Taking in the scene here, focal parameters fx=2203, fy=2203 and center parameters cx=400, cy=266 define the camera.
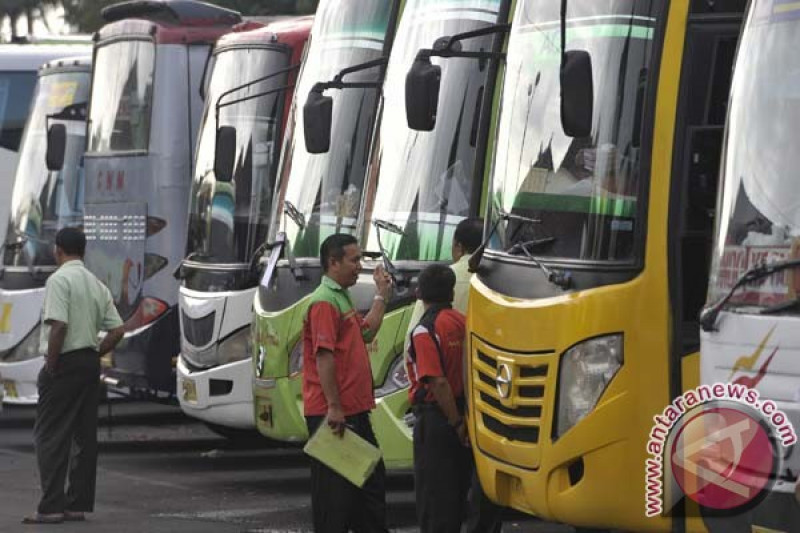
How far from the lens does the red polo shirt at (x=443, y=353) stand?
10.7m

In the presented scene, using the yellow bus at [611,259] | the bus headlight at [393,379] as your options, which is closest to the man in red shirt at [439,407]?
the yellow bus at [611,259]

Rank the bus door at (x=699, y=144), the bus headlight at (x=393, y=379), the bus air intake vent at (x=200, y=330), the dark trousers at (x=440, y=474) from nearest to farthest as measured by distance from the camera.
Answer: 1. the bus door at (x=699, y=144)
2. the dark trousers at (x=440, y=474)
3. the bus headlight at (x=393, y=379)
4. the bus air intake vent at (x=200, y=330)

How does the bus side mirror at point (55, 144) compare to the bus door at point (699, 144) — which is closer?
the bus door at point (699, 144)

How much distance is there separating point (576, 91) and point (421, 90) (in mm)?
2584

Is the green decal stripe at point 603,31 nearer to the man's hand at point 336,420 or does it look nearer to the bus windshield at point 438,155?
the man's hand at point 336,420

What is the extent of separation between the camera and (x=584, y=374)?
30.9ft

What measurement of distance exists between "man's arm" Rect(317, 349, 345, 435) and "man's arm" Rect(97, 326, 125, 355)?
→ 3.07 m

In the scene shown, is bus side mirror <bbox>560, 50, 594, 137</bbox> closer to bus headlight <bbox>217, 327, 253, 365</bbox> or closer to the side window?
the side window

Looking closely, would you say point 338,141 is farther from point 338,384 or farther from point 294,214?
point 338,384

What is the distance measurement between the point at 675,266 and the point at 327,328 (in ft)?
6.68

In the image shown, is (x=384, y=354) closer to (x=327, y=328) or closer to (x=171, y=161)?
(x=327, y=328)

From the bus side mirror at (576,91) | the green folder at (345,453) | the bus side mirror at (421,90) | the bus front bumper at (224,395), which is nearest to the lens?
the bus side mirror at (576,91)

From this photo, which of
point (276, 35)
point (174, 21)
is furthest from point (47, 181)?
point (276, 35)

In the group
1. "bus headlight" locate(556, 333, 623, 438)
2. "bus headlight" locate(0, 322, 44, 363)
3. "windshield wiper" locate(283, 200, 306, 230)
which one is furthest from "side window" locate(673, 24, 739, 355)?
"bus headlight" locate(0, 322, 44, 363)
